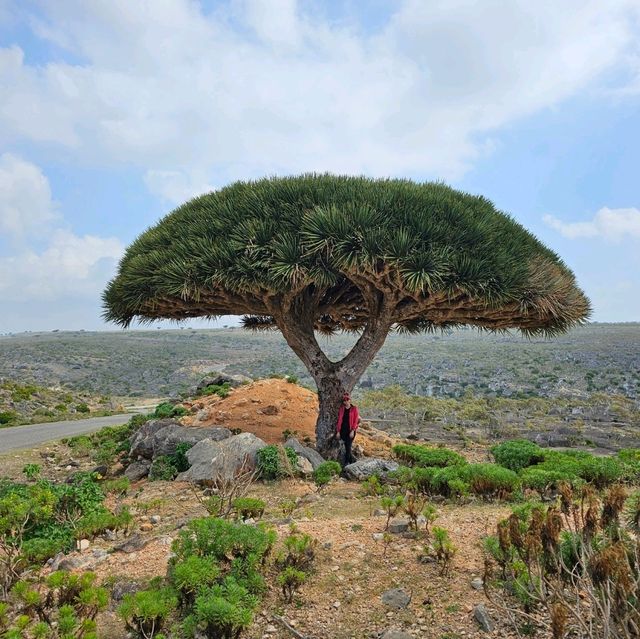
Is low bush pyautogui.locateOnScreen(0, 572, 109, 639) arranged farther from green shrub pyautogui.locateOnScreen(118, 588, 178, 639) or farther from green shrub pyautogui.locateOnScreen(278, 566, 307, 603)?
green shrub pyautogui.locateOnScreen(278, 566, 307, 603)

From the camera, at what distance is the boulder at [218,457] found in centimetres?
881

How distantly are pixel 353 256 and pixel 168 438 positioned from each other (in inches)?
202

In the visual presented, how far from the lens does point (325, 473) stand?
8875 millimetres

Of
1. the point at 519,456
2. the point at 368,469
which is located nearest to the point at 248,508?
the point at 368,469

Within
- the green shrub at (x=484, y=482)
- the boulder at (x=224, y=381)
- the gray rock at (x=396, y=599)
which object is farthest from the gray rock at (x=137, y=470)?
the boulder at (x=224, y=381)

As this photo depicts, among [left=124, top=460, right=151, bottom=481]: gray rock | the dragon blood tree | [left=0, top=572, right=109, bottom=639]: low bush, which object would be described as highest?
the dragon blood tree

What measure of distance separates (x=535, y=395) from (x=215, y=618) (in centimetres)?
2912

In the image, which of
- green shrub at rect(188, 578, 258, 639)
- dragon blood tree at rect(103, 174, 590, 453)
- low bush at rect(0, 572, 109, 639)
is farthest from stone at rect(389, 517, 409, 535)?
dragon blood tree at rect(103, 174, 590, 453)

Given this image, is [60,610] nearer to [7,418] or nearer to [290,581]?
[290,581]

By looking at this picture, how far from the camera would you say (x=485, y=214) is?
1038cm

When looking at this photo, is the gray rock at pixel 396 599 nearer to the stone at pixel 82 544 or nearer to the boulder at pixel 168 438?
the stone at pixel 82 544

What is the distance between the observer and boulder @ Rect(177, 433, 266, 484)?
881 cm

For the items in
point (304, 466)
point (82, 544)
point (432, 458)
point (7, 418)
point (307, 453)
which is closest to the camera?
point (82, 544)

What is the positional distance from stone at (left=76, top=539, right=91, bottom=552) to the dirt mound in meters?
6.04
